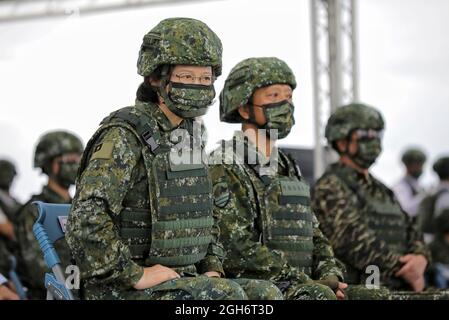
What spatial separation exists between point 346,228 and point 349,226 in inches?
1.2

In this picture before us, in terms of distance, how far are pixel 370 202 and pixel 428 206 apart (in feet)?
12.3

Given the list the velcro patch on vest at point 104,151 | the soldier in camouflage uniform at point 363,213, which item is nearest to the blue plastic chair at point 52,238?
the velcro patch on vest at point 104,151

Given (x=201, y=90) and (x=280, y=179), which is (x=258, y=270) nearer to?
(x=280, y=179)

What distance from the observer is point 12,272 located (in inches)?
336

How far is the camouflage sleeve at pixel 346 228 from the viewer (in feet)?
24.7

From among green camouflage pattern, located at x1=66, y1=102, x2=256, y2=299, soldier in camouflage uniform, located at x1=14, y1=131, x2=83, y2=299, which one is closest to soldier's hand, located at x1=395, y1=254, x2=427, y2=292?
soldier in camouflage uniform, located at x1=14, y1=131, x2=83, y2=299

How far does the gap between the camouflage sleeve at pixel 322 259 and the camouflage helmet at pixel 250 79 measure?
32.6 inches

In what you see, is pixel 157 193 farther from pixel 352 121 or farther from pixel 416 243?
pixel 416 243

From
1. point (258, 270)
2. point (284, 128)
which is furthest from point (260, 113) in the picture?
point (258, 270)

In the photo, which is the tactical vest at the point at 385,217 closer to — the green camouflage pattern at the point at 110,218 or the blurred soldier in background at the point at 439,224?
the blurred soldier in background at the point at 439,224

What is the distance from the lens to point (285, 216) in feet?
20.1

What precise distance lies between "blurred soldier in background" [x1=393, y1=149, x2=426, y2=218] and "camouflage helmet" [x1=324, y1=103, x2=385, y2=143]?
4.55 metres

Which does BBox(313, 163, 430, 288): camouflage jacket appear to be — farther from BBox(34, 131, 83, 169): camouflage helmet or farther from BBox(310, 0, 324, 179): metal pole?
BBox(310, 0, 324, 179): metal pole

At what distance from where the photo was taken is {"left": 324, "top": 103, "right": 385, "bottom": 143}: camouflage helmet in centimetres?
805
